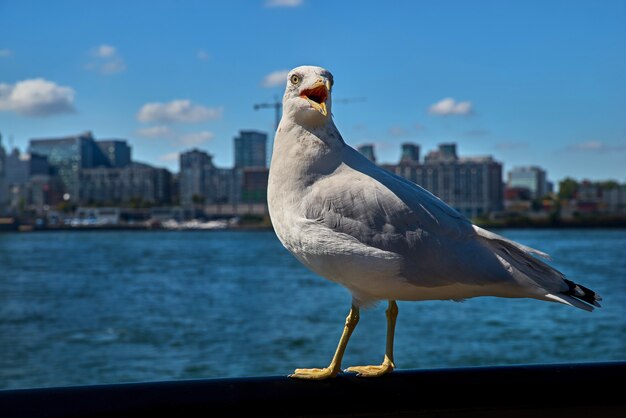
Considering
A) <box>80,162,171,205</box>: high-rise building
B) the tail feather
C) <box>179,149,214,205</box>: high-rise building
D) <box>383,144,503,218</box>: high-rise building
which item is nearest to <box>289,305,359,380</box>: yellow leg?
the tail feather

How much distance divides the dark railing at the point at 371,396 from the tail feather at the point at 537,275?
0.10 m

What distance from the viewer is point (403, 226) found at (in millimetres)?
1244

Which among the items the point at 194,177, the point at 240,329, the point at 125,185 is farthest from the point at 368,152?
the point at 125,185

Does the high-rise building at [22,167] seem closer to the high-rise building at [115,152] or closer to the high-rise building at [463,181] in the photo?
the high-rise building at [115,152]

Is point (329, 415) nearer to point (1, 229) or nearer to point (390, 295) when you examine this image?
point (390, 295)

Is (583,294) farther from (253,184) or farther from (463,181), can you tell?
(253,184)

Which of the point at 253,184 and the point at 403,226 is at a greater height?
the point at 253,184

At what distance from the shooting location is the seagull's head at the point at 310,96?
1.24 metres

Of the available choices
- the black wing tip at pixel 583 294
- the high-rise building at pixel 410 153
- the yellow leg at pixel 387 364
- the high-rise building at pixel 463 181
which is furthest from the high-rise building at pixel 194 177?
the black wing tip at pixel 583 294

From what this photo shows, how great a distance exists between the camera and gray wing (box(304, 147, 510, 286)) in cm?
124

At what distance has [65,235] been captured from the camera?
73938mm

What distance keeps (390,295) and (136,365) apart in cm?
1141

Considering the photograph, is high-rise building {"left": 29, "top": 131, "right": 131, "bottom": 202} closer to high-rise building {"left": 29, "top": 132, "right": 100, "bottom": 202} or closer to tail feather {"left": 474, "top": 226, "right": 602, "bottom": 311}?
high-rise building {"left": 29, "top": 132, "right": 100, "bottom": 202}

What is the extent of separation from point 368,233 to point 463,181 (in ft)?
223
